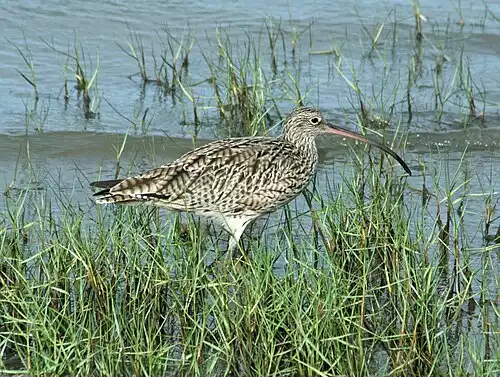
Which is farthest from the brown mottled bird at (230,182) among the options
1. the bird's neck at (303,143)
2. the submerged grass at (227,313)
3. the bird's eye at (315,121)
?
the submerged grass at (227,313)

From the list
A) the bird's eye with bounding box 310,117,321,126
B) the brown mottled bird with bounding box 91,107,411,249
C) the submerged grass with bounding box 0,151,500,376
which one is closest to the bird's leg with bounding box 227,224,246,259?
the brown mottled bird with bounding box 91,107,411,249

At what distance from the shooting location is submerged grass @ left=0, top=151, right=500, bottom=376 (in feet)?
17.7

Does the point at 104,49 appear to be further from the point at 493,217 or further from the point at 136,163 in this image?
the point at 493,217

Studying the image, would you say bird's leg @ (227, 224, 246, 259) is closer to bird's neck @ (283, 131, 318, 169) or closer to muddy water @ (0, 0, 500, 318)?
bird's neck @ (283, 131, 318, 169)

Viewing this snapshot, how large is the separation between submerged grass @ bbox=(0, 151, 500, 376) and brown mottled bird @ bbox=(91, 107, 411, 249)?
20.4 inches

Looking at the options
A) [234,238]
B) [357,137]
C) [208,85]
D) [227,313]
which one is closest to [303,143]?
[357,137]

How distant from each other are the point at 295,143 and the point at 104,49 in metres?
5.10

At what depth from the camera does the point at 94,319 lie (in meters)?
5.92

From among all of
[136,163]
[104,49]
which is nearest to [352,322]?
[136,163]

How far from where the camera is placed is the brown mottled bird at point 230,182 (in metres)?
7.38

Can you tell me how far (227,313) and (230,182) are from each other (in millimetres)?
1986

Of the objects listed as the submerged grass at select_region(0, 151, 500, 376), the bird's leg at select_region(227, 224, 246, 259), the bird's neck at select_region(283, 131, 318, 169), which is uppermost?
the bird's neck at select_region(283, 131, 318, 169)

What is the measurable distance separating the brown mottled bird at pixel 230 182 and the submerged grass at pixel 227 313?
0.52 m

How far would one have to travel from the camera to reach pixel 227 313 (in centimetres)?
564
